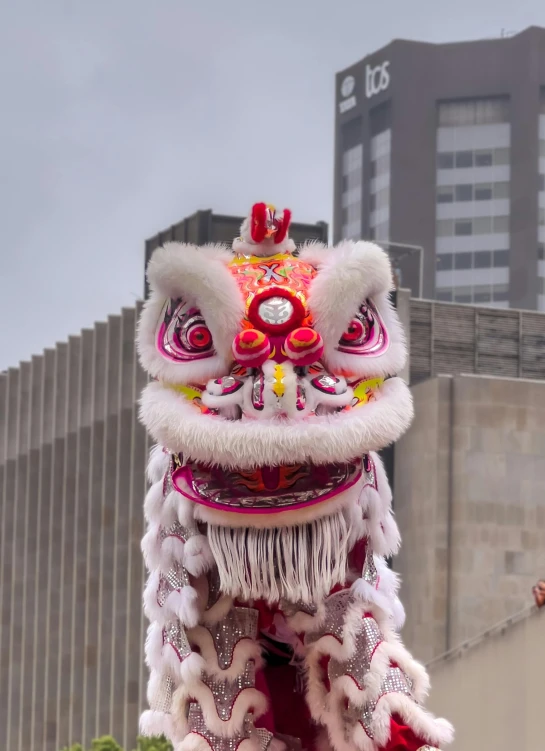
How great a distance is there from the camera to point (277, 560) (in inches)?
251

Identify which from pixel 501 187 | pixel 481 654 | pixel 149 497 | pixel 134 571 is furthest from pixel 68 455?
pixel 501 187

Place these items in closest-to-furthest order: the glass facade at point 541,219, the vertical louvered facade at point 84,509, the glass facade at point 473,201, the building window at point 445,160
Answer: the vertical louvered facade at point 84,509, the glass facade at point 541,219, the glass facade at point 473,201, the building window at point 445,160

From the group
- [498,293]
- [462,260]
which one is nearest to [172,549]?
[498,293]

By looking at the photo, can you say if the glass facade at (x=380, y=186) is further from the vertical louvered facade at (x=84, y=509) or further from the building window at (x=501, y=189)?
the vertical louvered facade at (x=84, y=509)

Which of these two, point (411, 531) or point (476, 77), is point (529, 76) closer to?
point (476, 77)

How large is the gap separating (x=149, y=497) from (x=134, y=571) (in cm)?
2944

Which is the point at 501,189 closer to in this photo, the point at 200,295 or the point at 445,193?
the point at 445,193

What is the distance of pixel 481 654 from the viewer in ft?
53.2

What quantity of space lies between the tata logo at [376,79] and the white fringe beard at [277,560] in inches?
2738

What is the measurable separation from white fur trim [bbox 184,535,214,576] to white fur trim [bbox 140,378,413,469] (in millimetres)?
351

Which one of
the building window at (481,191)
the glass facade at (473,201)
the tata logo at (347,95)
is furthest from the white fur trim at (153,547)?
the tata logo at (347,95)

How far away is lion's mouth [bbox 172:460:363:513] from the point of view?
20.9ft

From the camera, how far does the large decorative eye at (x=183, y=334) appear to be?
6.58m

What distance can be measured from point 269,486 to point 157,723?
0.99 metres
